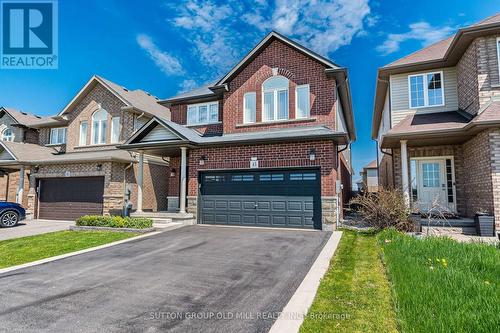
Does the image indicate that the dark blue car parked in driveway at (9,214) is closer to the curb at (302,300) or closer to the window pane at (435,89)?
the curb at (302,300)

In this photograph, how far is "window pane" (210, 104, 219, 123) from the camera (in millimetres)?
15266

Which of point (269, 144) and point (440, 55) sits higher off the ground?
point (440, 55)

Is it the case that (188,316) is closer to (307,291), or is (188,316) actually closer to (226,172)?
(307,291)

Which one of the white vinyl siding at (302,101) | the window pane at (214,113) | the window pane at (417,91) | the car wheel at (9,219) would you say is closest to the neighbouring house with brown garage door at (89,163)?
the car wheel at (9,219)

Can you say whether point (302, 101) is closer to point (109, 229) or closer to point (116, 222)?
point (116, 222)

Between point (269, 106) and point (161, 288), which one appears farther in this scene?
point (269, 106)

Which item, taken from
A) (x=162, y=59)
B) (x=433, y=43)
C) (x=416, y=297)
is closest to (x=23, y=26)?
(x=162, y=59)

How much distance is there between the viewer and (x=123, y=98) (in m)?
17.8

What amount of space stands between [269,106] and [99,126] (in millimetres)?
12475

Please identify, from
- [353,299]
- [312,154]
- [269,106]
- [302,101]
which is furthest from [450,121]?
[353,299]

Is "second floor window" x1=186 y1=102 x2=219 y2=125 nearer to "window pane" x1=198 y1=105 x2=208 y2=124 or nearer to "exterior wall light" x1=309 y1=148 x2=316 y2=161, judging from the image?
"window pane" x1=198 y1=105 x2=208 y2=124

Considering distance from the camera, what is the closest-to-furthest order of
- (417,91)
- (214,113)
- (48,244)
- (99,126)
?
(48,244) < (417,91) < (214,113) < (99,126)

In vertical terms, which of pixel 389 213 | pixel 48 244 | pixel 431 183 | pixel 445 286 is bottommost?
pixel 48 244

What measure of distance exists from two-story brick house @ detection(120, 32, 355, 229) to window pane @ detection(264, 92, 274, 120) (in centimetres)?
5
